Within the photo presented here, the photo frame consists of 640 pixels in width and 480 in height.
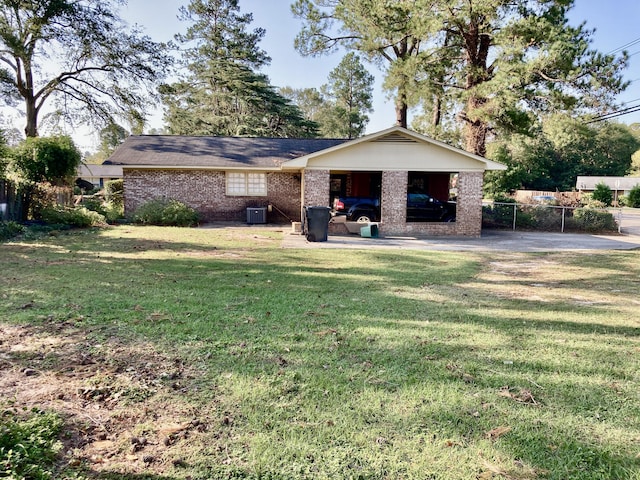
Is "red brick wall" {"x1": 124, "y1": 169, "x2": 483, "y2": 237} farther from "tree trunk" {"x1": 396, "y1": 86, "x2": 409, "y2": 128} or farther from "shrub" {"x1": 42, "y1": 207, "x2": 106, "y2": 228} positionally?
"tree trunk" {"x1": 396, "y1": 86, "x2": 409, "y2": 128}

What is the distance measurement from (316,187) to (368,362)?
42.5 ft

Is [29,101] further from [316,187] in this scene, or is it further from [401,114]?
[401,114]

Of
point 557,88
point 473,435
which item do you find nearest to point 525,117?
point 557,88

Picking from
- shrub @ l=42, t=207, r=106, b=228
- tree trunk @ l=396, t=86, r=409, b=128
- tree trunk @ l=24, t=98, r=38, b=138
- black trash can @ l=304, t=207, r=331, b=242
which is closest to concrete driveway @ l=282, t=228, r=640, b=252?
black trash can @ l=304, t=207, r=331, b=242

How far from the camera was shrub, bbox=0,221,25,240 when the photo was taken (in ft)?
40.5

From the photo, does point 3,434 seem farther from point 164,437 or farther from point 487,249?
point 487,249

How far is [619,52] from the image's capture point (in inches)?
648

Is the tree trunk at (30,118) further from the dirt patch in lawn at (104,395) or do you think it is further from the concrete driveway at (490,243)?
the dirt patch in lawn at (104,395)

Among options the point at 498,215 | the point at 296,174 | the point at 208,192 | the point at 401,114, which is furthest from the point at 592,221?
the point at 208,192

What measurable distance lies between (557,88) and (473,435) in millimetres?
18838

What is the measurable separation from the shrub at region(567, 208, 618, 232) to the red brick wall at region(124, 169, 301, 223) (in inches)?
Result: 500

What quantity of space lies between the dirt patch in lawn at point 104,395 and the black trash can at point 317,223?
9.85 meters

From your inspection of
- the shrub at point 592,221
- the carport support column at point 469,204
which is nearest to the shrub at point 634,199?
the shrub at point 592,221

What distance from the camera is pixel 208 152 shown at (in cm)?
2119
